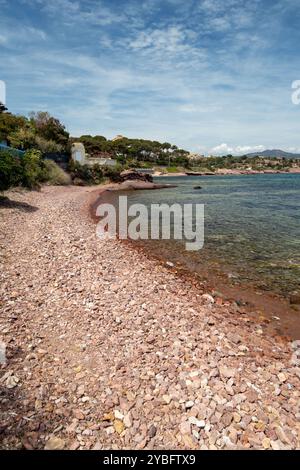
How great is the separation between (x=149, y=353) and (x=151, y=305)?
226 cm

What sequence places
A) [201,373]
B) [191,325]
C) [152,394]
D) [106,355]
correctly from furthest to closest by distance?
[191,325] < [106,355] < [201,373] < [152,394]

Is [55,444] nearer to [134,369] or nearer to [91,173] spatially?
[134,369]

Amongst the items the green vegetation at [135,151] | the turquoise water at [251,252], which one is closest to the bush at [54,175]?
the turquoise water at [251,252]

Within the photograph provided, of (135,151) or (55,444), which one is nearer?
(55,444)

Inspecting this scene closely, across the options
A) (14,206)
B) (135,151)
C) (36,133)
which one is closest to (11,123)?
(36,133)

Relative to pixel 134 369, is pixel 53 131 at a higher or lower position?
higher

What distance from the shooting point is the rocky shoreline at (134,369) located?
15.5 ft

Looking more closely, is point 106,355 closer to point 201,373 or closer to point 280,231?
point 201,373

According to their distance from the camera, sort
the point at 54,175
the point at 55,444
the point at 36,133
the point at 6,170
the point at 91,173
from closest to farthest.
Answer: the point at 55,444 < the point at 6,170 < the point at 54,175 < the point at 36,133 < the point at 91,173

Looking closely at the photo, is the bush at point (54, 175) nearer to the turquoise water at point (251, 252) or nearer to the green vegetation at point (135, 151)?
the turquoise water at point (251, 252)

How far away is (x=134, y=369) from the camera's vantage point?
6.16 metres
